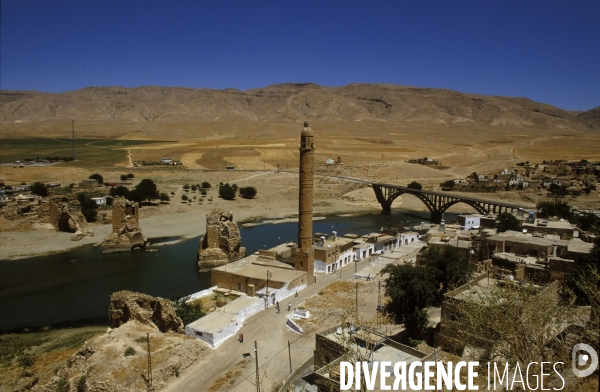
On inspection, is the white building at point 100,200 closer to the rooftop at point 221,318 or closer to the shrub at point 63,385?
the rooftop at point 221,318

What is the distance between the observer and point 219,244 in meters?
38.8

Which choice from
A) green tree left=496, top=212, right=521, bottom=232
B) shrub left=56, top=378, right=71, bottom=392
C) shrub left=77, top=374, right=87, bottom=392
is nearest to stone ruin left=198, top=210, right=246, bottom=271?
shrub left=56, top=378, right=71, bottom=392

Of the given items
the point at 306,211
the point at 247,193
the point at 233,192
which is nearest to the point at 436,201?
the point at 247,193

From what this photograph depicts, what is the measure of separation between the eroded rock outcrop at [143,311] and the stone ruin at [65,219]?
32.9 meters

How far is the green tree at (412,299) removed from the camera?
20517 mm

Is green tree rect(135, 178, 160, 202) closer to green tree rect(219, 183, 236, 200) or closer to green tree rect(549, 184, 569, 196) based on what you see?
green tree rect(219, 183, 236, 200)

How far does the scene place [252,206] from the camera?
71250 millimetres

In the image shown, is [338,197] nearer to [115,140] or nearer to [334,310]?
[334,310]

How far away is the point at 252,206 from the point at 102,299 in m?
41.1

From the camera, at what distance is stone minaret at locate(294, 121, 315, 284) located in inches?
1189

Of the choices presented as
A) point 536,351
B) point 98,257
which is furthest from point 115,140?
point 536,351

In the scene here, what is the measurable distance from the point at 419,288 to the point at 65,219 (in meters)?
44.3

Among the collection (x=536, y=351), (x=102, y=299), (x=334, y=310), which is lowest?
(x=102, y=299)

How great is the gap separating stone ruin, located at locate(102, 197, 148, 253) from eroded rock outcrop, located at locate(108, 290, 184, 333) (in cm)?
2557
